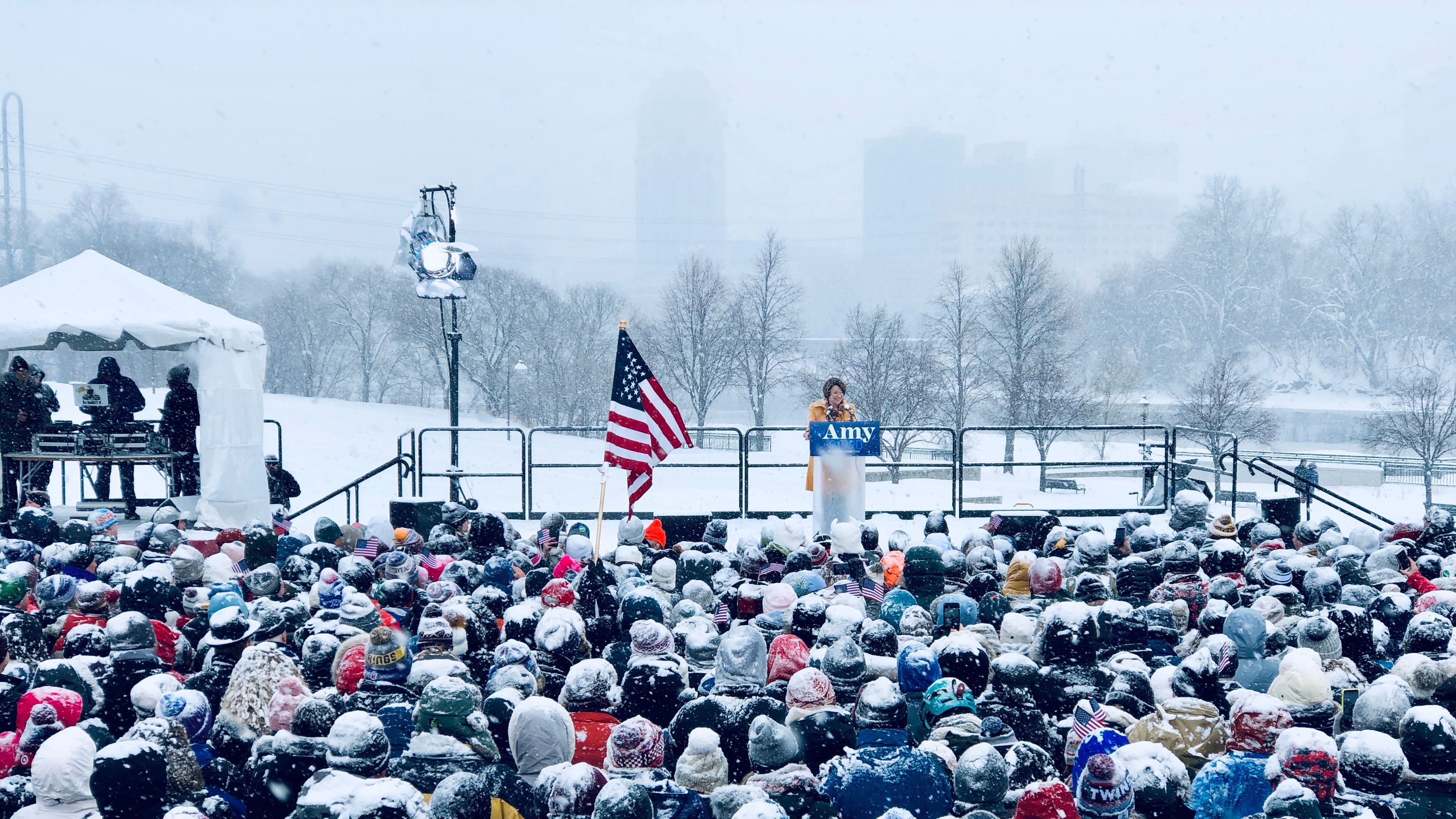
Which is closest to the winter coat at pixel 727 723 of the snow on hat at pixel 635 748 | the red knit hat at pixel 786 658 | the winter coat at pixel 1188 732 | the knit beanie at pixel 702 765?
the knit beanie at pixel 702 765

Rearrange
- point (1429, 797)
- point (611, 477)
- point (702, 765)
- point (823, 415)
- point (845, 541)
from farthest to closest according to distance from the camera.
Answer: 1. point (611, 477)
2. point (823, 415)
3. point (845, 541)
4. point (702, 765)
5. point (1429, 797)

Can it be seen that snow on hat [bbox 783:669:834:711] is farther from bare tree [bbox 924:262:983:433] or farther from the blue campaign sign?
bare tree [bbox 924:262:983:433]

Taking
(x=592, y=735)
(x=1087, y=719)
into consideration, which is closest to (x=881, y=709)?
(x=1087, y=719)

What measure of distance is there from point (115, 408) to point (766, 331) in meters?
44.6

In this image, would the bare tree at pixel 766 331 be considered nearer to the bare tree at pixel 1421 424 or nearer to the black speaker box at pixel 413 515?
the bare tree at pixel 1421 424

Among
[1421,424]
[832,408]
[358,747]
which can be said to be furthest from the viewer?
[1421,424]

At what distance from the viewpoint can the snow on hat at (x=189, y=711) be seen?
17.4ft

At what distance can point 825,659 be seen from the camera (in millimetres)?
6113

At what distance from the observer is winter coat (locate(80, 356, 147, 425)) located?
621 inches

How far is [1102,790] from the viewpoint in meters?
4.38

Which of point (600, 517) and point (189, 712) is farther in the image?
point (600, 517)

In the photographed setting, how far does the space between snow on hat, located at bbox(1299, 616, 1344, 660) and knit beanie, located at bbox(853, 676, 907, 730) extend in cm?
269

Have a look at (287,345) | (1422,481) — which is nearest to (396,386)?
(287,345)

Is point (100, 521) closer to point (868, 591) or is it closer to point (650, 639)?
point (868, 591)
